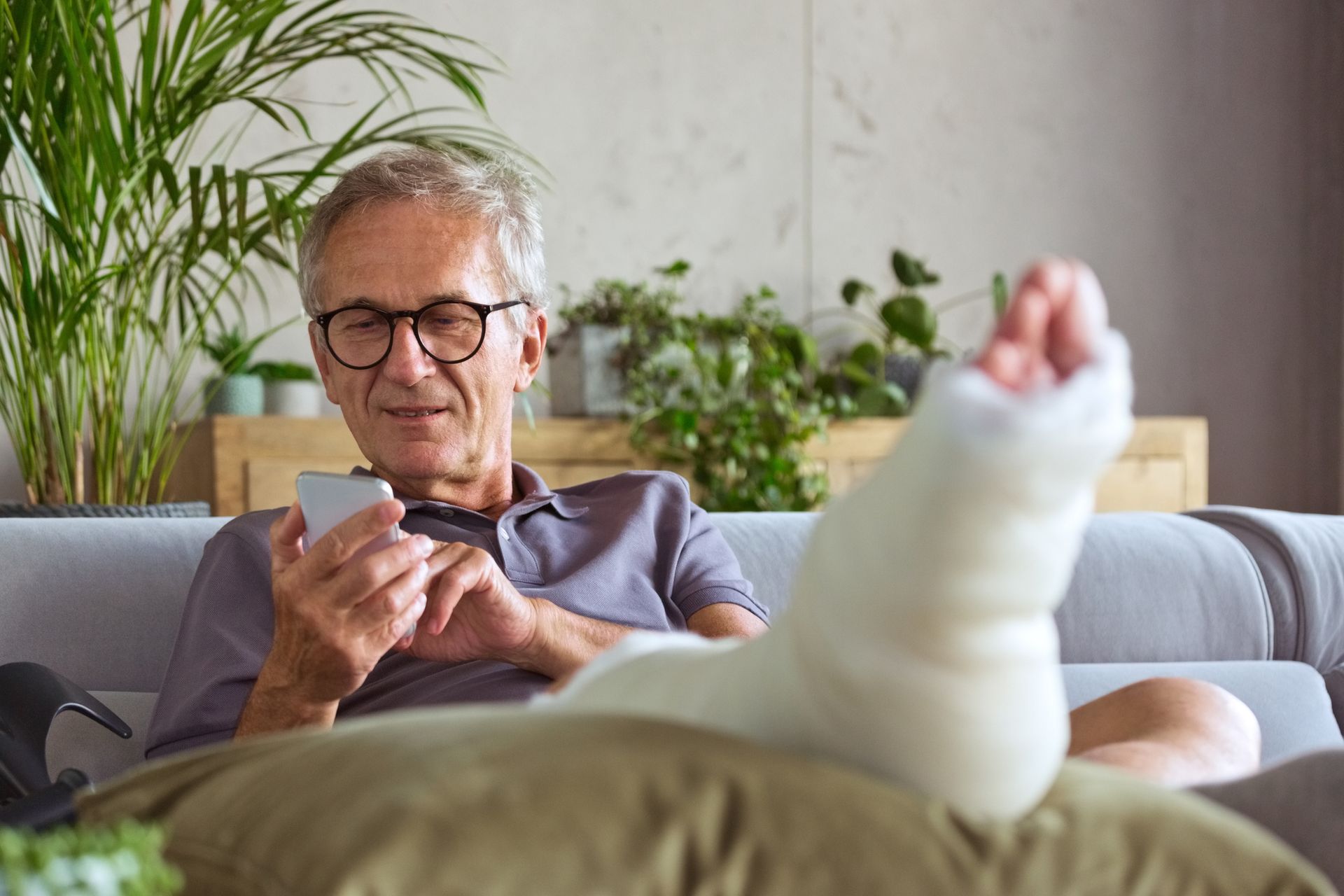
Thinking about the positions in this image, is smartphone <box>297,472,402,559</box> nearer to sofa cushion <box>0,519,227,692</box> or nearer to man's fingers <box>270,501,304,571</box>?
man's fingers <box>270,501,304,571</box>

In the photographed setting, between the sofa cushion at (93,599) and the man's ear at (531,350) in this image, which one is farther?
the man's ear at (531,350)

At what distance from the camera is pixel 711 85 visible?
11.2ft

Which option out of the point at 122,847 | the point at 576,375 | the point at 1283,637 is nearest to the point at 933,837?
the point at 122,847

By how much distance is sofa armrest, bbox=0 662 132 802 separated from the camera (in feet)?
3.29

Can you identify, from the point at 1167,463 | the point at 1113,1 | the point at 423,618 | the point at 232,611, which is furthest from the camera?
the point at 1113,1

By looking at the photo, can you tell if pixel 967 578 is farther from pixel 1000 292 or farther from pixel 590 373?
pixel 1000 292

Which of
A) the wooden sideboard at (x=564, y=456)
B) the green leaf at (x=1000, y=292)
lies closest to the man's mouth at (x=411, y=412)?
the wooden sideboard at (x=564, y=456)

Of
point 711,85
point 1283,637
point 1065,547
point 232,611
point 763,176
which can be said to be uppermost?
point 711,85

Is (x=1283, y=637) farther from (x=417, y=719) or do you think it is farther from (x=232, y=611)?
(x=417, y=719)

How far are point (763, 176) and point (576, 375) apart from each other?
918 mm

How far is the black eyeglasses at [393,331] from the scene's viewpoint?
1.39m

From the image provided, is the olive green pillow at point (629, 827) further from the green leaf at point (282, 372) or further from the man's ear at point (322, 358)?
the green leaf at point (282, 372)

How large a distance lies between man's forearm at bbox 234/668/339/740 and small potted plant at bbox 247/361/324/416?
5.38ft

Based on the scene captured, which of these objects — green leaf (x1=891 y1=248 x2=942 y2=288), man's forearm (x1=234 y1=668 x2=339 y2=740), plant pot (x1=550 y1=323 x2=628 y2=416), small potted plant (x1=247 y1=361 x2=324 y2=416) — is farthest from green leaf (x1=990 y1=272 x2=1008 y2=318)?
man's forearm (x1=234 y1=668 x2=339 y2=740)
